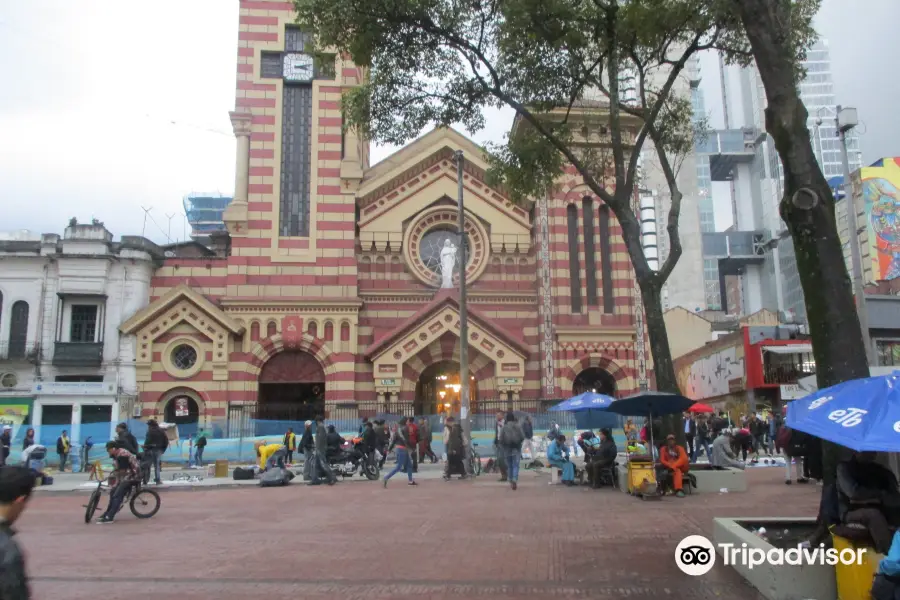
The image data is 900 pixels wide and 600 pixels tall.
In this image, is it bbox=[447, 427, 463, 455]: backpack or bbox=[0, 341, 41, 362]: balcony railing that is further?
bbox=[0, 341, 41, 362]: balcony railing

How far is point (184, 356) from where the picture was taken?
31.4m

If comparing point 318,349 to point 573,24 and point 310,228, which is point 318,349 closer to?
point 310,228

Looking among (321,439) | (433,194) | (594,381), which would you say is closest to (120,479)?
(321,439)

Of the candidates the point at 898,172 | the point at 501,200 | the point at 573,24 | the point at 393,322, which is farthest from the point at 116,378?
the point at 898,172

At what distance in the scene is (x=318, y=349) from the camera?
104 feet

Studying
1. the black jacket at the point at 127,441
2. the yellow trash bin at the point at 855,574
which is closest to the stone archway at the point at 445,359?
the black jacket at the point at 127,441

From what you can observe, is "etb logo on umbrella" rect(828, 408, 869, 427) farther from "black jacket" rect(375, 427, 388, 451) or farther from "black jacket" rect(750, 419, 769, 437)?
"black jacket" rect(750, 419, 769, 437)

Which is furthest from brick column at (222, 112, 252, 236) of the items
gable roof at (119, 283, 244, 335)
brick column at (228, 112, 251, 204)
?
gable roof at (119, 283, 244, 335)

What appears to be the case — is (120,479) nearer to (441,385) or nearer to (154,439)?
(154,439)

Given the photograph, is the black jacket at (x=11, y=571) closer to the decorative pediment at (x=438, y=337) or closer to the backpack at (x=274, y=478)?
the backpack at (x=274, y=478)

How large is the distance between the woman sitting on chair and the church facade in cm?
1274

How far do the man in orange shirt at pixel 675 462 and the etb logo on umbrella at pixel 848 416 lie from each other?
29.9 feet

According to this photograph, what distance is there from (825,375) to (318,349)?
1024 inches

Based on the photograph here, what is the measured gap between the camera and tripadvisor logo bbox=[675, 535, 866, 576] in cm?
648
